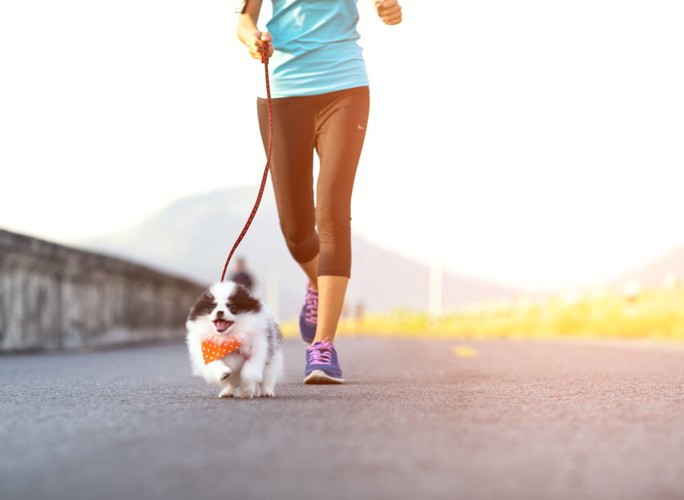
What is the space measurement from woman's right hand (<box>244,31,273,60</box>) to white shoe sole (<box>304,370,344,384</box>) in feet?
6.00

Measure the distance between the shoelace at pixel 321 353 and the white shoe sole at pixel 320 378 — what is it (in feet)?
0.22

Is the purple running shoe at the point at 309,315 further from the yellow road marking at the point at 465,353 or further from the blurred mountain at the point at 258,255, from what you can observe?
the blurred mountain at the point at 258,255

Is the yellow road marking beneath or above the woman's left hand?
beneath

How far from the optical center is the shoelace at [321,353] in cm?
592

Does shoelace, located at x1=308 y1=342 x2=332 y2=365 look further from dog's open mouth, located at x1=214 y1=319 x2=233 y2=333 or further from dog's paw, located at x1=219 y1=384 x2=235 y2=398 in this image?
dog's open mouth, located at x1=214 y1=319 x2=233 y2=333

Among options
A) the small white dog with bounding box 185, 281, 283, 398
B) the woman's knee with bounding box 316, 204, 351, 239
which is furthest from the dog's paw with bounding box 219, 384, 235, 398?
the woman's knee with bounding box 316, 204, 351, 239

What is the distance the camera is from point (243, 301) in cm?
520

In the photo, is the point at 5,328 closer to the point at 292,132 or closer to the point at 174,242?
the point at 292,132

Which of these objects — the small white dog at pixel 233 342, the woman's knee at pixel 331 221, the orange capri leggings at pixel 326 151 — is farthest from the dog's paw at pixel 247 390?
the woman's knee at pixel 331 221

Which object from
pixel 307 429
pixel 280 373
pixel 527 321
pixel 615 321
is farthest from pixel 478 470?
pixel 527 321

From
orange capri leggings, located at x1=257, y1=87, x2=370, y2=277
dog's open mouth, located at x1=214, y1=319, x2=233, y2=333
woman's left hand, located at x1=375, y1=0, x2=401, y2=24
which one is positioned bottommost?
dog's open mouth, located at x1=214, y1=319, x2=233, y2=333

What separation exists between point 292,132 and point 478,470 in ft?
12.0

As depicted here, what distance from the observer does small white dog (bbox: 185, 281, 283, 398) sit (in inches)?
198

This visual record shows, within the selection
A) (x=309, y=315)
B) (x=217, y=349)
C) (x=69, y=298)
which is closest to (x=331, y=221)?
(x=309, y=315)
